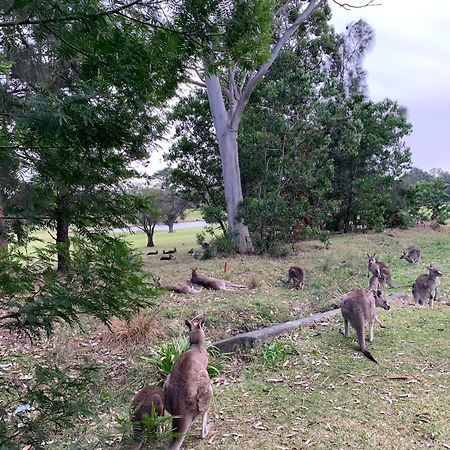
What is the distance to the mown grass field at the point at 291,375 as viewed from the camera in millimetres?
4180

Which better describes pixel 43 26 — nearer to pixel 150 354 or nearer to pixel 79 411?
pixel 79 411

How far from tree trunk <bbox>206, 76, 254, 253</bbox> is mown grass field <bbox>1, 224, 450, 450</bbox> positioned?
5078mm

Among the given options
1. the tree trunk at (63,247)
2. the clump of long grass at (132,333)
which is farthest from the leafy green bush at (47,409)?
the clump of long grass at (132,333)

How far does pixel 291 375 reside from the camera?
18.1 feet

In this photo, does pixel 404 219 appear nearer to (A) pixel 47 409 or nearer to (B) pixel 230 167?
(B) pixel 230 167

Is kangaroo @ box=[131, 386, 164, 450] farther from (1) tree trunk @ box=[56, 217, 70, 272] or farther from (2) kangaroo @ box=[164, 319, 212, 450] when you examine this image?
(1) tree trunk @ box=[56, 217, 70, 272]

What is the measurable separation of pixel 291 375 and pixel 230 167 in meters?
10.3

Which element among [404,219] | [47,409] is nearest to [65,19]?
[47,409]

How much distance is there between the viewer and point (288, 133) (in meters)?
14.6

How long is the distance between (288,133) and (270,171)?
1433 mm

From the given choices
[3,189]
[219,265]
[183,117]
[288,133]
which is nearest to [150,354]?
[3,189]

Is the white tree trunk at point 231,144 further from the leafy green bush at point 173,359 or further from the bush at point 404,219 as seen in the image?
the bush at point 404,219

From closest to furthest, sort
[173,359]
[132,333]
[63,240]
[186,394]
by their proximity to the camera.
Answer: [63,240], [186,394], [173,359], [132,333]

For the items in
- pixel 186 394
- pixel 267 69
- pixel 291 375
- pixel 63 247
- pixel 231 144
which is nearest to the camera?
pixel 63 247
